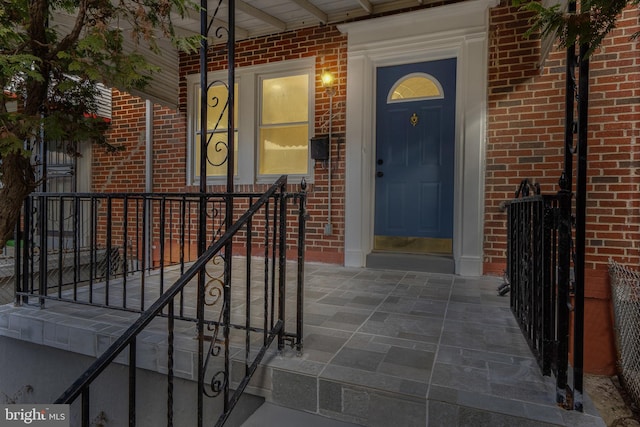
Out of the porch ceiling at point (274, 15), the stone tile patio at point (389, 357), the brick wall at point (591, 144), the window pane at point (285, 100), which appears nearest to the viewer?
the stone tile patio at point (389, 357)

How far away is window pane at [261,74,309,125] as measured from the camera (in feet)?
15.1

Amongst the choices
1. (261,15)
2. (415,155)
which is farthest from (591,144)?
(261,15)

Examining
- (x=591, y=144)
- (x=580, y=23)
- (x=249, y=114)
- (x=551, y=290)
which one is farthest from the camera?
(x=249, y=114)

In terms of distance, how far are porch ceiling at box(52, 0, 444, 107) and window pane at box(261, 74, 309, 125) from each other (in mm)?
591

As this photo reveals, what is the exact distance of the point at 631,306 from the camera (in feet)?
9.11

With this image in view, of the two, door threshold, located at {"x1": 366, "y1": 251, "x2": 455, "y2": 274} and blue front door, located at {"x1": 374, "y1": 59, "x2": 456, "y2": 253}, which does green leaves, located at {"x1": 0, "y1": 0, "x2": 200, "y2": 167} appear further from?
door threshold, located at {"x1": 366, "y1": 251, "x2": 455, "y2": 274}

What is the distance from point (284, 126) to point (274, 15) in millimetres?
1235

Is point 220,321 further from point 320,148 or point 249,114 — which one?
point 249,114

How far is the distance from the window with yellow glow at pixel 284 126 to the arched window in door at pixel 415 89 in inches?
42.5

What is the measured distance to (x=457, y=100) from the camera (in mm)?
3822

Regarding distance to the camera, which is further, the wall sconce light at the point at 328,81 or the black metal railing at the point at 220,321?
the wall sconce light at the point at 328,81

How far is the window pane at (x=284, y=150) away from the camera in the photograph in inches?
182

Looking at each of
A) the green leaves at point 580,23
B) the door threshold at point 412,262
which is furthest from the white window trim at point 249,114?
the green leaves at point 580,23

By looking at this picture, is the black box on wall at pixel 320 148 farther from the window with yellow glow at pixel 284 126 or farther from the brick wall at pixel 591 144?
the brick wall at pixel 591 144
